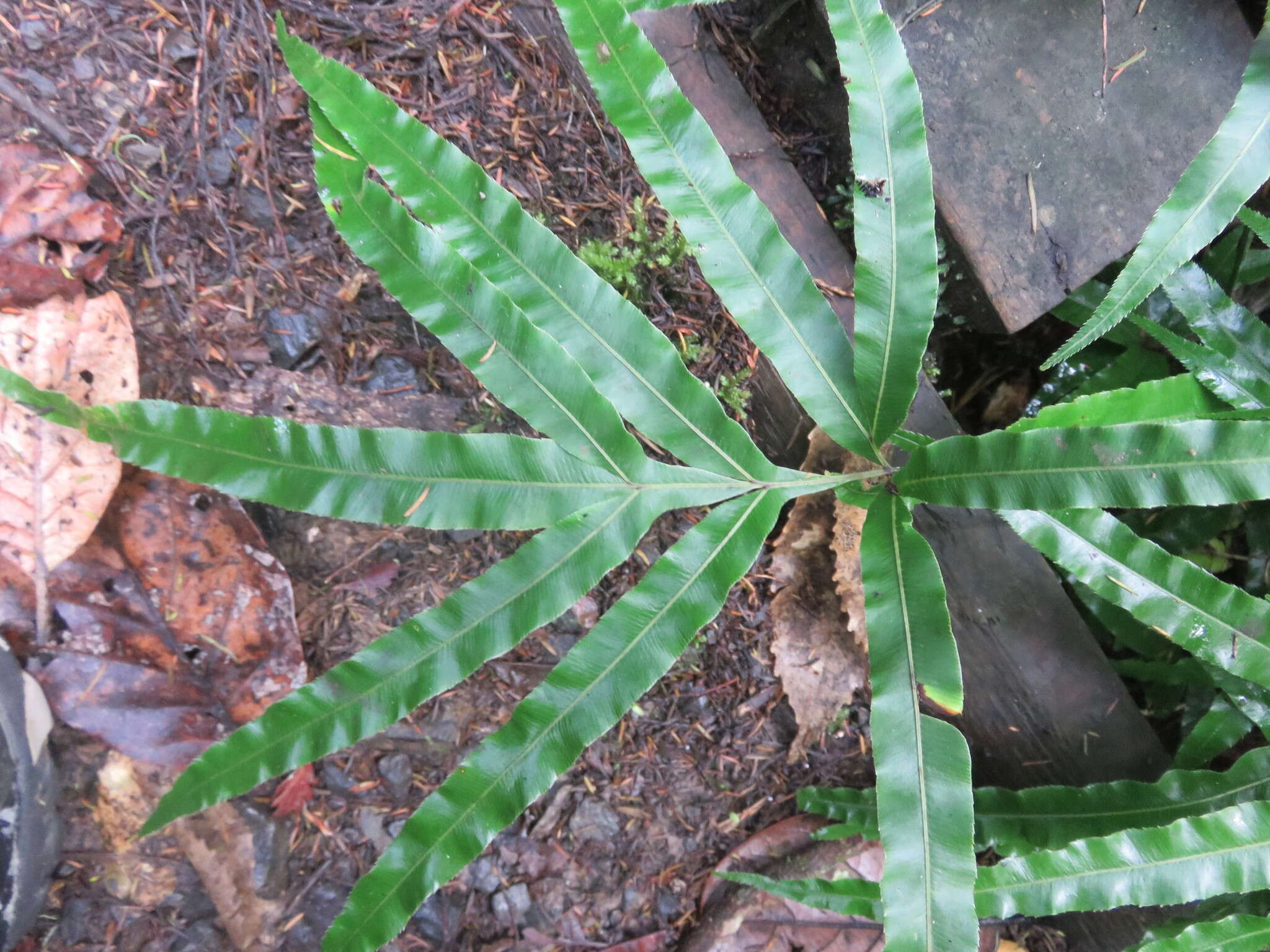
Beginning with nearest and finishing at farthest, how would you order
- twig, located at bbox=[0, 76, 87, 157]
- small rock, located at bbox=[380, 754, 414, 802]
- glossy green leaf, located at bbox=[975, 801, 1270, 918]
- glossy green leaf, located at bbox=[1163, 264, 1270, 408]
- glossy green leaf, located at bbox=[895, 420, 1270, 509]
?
glossy green leaf, located at bbox=[895, 420, 1270, 509]
glossy green leaf, located at bbox=[975, 801, 1270, 918]
twig, located at bbox=[0, 76, 87, 157]
glossy green leaf, located at bbox=[1163, 264, 1270, 408]
small rock, located at bbox=[380, 754, 414, 802]

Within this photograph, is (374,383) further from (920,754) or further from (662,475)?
(920,754)

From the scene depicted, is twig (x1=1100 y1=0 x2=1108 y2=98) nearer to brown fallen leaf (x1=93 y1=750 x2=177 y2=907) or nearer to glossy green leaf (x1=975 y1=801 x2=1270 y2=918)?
glossy green leaf (x1=975 y1=801 x2=1270 y2=918)

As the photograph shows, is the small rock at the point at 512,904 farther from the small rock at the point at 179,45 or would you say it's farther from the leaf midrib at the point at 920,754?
the small rock at the point at 179,45

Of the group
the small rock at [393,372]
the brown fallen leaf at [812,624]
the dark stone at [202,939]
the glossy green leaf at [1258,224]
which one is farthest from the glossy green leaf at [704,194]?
the dark stone at [202,939]

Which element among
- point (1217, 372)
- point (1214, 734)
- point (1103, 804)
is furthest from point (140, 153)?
point (1214, 734)

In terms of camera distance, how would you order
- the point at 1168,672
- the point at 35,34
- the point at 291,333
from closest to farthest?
the point at 35,34 < the point at 291,333 < the point at 1168,672

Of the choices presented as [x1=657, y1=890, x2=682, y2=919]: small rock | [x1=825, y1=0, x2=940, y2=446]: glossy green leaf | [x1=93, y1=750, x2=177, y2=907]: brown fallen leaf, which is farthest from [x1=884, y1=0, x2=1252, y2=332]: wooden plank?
[x1=93, y1=750, x2=177, y2=907]: brown fallen leaf
